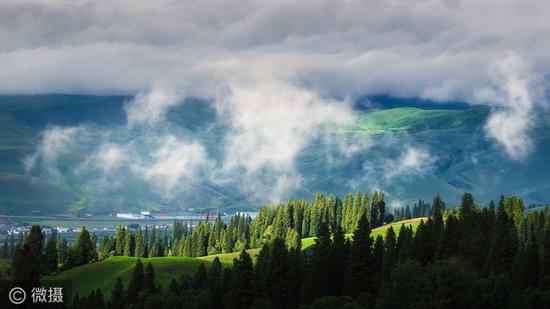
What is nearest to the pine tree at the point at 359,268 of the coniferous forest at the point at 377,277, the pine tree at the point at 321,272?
the coniferous forest at the point at 377,277

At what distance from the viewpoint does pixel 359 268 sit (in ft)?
502

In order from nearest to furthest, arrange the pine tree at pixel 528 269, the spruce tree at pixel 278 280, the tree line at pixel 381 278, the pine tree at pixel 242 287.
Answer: the tree line at pixel 381 278 < the pine tree at pixel 528 269 < the pine tree at pixel 242 287 < the spruce tree at pixel 278 280

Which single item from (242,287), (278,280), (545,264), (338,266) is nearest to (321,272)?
(338,266)

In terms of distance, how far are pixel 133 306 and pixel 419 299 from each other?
163 feet

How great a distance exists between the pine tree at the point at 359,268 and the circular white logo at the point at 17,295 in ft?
189

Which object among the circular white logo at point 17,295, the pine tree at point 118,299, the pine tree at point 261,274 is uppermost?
the pine tree at point 261,274

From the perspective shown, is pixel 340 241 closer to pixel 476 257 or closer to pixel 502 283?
pixel 476 257

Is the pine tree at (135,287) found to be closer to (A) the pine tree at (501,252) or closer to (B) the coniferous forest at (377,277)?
(B) the coniferous forest at (377,277)

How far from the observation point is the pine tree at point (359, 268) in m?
151

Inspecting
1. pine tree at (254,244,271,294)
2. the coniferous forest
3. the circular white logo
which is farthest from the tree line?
the circular white logo

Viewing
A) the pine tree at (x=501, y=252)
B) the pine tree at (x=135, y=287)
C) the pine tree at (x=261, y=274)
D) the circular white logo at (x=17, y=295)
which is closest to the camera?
the circular white logo at (x=17, y=295)

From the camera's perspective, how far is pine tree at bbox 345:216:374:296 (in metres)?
151

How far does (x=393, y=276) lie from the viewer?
12769cm

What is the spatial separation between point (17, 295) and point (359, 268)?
6134 cm
